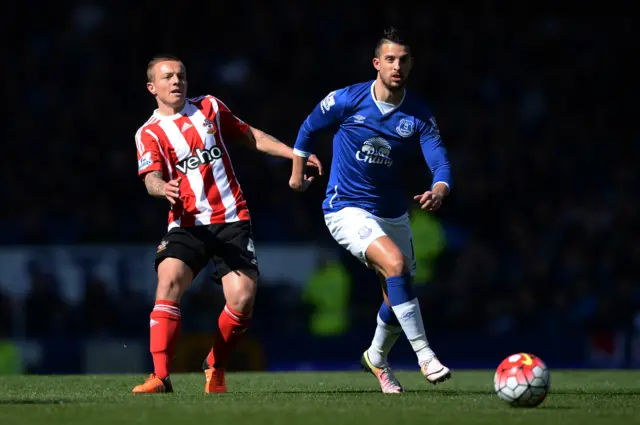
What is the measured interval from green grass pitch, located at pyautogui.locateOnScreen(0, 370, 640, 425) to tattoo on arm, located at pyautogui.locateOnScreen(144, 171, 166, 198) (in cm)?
117

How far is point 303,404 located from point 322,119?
1985 millimetres

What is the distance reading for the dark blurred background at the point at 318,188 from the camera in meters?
13.9

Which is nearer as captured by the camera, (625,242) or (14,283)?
(14,283)

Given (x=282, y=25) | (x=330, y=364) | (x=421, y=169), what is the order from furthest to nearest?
(x=282, y=25)
(x=421, y=169)
(x=330, y=364)

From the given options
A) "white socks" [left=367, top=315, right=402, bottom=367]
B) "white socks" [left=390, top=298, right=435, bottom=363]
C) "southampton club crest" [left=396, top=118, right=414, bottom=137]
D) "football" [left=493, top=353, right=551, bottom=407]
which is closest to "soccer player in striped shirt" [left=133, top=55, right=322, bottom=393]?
"southampton club crest" [left=396, top=118, right=414, bottom=137]

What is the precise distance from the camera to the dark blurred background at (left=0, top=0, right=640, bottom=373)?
548 inches

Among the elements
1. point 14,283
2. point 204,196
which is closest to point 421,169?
point 14,283

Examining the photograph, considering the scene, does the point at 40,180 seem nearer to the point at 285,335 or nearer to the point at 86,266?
the point at 86,266

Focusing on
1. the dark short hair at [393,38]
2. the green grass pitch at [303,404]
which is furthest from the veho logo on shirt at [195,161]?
the green grass pitch at [303,404]

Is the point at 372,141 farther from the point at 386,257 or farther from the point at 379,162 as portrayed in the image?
the point at 386,257

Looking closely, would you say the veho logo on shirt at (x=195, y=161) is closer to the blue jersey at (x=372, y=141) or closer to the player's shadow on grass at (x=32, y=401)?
the blue jersey at (x=372, y=141)

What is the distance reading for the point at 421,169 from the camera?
17047mm

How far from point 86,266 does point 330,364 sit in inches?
131

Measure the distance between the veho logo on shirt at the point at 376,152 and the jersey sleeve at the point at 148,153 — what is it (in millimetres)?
1255
